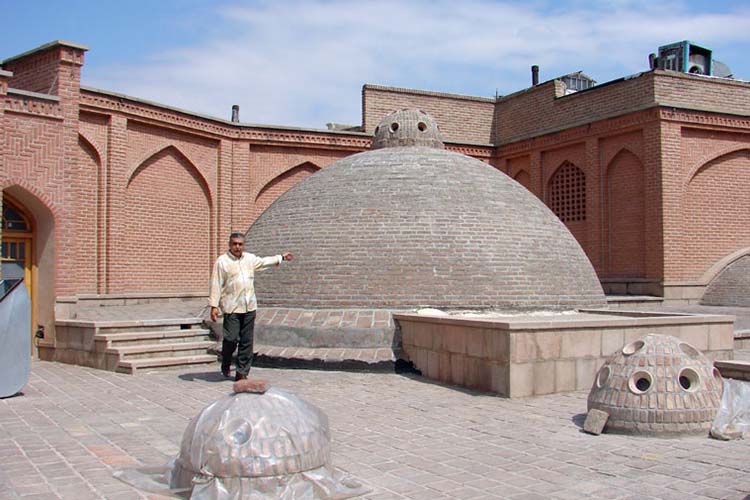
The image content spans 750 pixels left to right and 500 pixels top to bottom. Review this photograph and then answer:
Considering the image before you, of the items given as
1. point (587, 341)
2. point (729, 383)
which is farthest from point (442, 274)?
point (729, 383)

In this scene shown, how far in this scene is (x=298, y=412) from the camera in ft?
13.8

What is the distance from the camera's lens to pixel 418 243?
36.0 ft

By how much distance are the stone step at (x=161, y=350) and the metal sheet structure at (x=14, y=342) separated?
2.12 metres

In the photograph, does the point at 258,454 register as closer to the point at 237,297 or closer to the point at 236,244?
the point at 237,297

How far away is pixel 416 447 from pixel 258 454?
1.94 meters

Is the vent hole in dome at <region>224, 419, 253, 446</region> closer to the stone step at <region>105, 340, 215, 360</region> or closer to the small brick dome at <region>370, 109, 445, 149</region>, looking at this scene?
the stone step at <region>105, 340, 215, 360</region>

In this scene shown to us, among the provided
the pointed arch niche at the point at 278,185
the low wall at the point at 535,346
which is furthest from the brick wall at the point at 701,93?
the low wall at the point at 535,346

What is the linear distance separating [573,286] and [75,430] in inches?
301

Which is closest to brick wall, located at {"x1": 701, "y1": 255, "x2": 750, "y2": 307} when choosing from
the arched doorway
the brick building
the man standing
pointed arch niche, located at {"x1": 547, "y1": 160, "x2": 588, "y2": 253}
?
the brick building

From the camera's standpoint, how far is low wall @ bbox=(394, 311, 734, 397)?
7.84 meters

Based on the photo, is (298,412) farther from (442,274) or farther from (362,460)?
(442,274)

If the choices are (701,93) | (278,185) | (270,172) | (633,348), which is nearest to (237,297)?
(633,348)

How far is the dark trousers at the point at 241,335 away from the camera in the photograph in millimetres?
8367

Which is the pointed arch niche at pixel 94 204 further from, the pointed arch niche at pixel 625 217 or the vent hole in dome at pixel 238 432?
the vent hole in dome at pixel 238 432
